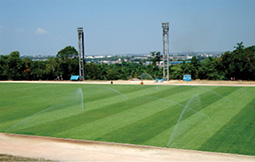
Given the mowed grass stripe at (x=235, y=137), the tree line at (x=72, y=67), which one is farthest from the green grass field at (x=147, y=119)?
the tree line at (x=72, y=67)

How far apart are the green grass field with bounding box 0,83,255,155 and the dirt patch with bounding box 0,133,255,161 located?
811 mm

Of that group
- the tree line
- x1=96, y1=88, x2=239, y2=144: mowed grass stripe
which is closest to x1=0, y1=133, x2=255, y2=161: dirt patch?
x1=96, y1=88, x2=239, y2=144: mowed grass stripe

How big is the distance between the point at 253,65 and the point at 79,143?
41.7 meters

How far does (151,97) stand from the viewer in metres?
32.8

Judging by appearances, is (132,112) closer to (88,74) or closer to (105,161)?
(105,161)

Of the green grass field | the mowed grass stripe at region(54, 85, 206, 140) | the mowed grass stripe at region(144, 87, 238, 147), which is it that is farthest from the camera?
the mowed grass stripe at region(54, 85, 206, 140)

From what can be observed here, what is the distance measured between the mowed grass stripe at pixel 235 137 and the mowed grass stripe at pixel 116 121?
641 cm

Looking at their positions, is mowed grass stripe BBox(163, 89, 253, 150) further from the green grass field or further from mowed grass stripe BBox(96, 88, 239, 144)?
mowed grass stripe BBox(96, 88, 239, 144)

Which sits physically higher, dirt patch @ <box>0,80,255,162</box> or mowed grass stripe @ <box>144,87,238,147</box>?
mowed grass stripe @ <box>144,87,238,147</box>

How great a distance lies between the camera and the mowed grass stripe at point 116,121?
18.6 metres

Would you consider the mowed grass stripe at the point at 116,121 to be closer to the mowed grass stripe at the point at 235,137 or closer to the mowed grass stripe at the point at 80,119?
the mowed grass stripe at the point at 80,119

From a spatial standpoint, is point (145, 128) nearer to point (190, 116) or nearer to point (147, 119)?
point (147, 119)

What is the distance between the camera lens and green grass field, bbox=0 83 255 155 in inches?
664

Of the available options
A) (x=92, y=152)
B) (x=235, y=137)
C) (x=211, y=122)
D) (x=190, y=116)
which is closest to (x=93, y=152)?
(x=92, y=152)
